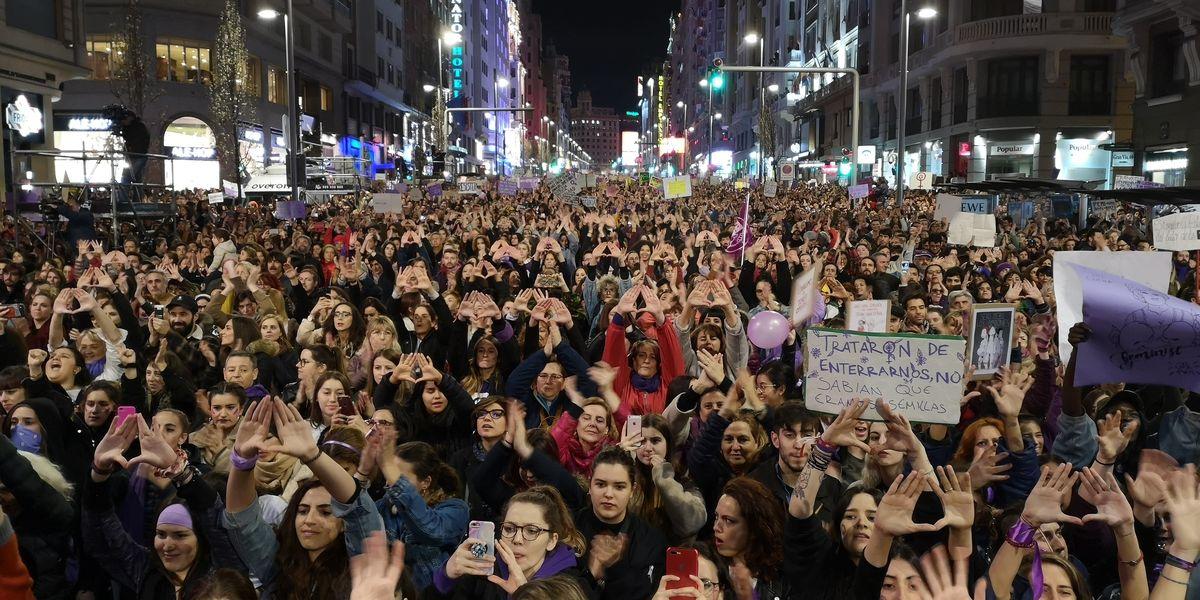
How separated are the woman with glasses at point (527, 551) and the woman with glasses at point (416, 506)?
0.72 feet

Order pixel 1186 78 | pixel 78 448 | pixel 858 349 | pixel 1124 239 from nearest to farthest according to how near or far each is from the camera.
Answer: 1. pixel 858 349
2. pixel 78 448
3. pixel 1124 239
4. pixel 1186 78

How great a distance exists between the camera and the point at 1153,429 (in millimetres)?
6082

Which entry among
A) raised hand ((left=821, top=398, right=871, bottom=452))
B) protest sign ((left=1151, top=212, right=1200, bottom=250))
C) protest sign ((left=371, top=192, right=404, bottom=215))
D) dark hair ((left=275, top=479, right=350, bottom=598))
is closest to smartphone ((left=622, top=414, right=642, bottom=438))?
raised hand ((left=821, top=398, right=871, bottom=452))

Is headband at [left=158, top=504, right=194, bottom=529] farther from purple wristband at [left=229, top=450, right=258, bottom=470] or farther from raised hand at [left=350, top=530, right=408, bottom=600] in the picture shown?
raised hand at [left=350, top=530, right=408, bottom=600]

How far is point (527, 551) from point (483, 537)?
1.92 ft

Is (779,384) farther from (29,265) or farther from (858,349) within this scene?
(29,265)

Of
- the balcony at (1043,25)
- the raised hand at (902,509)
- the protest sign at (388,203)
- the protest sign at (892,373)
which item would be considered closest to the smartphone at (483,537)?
the raised hand at (902,509)

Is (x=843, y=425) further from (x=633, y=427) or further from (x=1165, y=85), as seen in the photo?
(x=1165, y=85)

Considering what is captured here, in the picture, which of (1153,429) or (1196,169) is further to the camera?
(1196,169)

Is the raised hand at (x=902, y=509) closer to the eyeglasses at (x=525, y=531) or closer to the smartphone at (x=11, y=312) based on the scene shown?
the eyeglasses at (x=525, y=531)

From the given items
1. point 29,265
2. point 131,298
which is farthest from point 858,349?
point 29,265

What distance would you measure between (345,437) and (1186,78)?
3311cm

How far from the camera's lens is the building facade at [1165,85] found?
29.5 meters

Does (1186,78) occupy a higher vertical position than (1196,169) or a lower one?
higher
